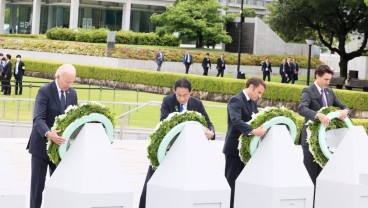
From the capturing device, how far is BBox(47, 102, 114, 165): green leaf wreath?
8.82 meters

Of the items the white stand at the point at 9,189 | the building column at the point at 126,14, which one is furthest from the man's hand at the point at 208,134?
the building column at the point at 126,14

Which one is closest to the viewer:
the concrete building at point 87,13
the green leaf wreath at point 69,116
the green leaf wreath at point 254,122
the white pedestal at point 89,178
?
the white pedestal at point 89,178

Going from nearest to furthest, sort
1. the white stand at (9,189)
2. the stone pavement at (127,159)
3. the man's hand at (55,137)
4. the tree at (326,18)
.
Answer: the white stand at (9,189) < the man's hand at (55,137) < the stone pavement at (127,159) < the tree at (326,18)

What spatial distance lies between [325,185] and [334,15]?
4287 cm

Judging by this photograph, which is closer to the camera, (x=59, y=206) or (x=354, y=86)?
(x=59, y=206)

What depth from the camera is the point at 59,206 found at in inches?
328

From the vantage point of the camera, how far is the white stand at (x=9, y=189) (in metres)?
7.70

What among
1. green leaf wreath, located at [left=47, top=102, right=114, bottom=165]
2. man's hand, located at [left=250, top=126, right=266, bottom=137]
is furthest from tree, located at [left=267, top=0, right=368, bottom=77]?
green leaf wreath, located at [left=47, top=102, right=114, bottom=165]

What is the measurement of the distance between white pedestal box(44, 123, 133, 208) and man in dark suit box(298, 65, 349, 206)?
3.05 m

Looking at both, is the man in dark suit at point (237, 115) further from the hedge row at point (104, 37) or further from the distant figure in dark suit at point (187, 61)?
the hedge row at point (104, 37)

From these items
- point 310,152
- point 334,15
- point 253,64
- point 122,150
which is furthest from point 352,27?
point 310,152

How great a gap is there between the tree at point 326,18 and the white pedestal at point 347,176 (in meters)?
40.8

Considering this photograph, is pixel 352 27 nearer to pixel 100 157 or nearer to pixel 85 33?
pixel 85 33

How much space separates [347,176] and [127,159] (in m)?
7.72
